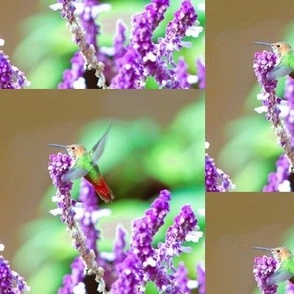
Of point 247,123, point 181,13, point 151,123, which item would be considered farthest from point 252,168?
point 181,13

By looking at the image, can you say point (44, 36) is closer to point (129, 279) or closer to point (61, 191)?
point (61, 191)

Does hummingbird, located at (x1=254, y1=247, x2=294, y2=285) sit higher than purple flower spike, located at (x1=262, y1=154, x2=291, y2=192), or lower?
lower

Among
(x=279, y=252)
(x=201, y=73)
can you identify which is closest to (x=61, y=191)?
(x=201, y=73)

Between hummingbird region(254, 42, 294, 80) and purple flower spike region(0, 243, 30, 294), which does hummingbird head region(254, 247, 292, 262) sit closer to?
hummingbird region(254, 42, 294, 80)

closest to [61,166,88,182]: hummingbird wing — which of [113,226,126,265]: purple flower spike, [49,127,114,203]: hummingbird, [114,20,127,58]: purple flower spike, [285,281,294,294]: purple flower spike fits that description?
[49,127,114,203]: hummingbird

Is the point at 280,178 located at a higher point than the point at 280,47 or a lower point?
lower

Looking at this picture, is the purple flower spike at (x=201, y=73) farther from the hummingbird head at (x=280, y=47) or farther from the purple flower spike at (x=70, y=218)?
the purple flower spike at (x=70, y=218)

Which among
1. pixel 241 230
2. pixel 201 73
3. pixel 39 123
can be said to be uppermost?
pixel 201 73

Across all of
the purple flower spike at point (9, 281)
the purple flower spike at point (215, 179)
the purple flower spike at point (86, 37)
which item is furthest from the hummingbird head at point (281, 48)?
the purple flower spike at point (9, 281)
